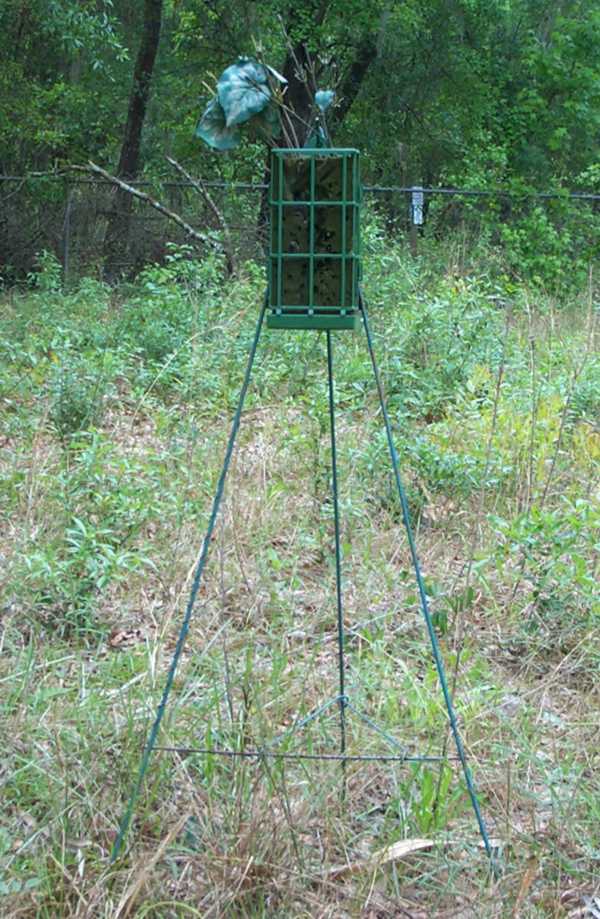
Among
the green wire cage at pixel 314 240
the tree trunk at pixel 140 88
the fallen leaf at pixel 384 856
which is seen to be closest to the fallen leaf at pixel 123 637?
the fallen leaf at pixel 384 856

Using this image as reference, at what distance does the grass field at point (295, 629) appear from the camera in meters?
2.68

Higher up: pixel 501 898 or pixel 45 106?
pixel 45 106

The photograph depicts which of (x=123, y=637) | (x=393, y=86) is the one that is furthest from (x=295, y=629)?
(x=393, y=86)

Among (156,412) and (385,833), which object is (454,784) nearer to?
(385,833)

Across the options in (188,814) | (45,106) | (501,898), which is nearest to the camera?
(501,898)

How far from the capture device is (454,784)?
304 cm

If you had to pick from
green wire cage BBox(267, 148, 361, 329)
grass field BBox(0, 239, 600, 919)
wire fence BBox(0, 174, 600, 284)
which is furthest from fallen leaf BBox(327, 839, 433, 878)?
wire fence BBox(0, 174, 600, 284)

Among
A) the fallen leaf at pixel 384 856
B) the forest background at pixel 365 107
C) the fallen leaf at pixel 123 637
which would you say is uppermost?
the forest background at pixel 365 107

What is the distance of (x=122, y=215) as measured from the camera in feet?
41.0

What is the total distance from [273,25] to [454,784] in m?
11.6

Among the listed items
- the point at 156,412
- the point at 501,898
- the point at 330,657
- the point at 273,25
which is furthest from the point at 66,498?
the point at 273,25

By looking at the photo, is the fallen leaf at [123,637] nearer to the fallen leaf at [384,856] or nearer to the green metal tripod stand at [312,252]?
the green metal tripod stand at [312,252]

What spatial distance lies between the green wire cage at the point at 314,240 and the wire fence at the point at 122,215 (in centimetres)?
979

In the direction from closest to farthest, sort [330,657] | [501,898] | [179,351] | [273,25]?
[501,898] → [330,657] → [179,351] → [273,25]
